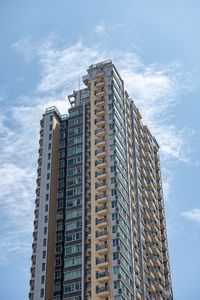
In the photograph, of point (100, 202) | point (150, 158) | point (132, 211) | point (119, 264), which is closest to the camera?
point (119, 264)

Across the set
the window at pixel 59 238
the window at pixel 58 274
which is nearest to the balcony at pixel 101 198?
the window at pixel 59 238

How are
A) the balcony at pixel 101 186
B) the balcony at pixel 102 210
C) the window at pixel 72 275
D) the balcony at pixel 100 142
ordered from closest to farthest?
the balcony at pixel 102 210 → the window at pixel 72 275 → the balcony at pixel 101 186 → the balcony at pixel 100 142

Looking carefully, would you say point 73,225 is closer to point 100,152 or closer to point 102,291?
point 100,152

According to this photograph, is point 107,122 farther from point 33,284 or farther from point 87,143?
point 33,284

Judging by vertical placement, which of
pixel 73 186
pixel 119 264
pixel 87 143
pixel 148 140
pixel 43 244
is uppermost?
pixel 148 140

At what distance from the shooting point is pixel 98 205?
324ft

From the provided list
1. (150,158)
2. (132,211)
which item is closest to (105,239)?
(132,211)

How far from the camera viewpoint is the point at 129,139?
115 m

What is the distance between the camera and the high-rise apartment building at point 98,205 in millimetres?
95125

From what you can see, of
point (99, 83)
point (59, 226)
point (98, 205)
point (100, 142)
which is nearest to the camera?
point (98, 205)

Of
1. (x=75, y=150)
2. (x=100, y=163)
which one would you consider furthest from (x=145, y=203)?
(x=75, y=150)

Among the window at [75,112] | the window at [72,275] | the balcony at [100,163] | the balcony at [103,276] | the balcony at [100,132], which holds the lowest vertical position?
the balcony at [103,276]

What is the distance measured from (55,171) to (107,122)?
14.0m

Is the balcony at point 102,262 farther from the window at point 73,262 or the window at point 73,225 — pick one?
the window at point 73,225
